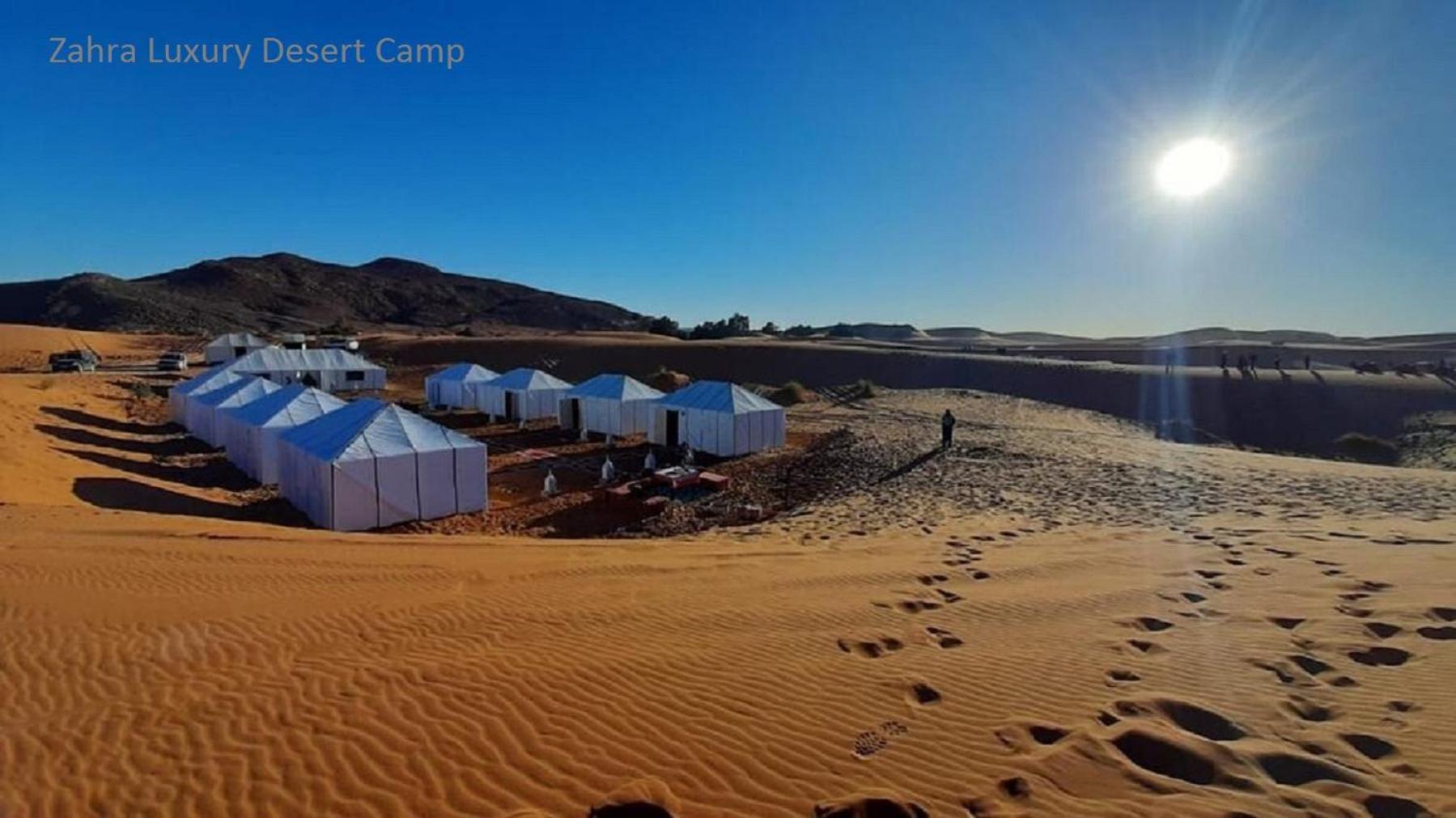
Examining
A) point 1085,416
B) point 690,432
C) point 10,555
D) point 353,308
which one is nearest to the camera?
point 10,555

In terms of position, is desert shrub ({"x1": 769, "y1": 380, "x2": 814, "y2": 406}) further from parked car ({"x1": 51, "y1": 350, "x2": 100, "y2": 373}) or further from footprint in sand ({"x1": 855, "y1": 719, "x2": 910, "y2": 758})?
parked car ({"x1": 51, "y1": 350, "x2": 100, "y2": 373})

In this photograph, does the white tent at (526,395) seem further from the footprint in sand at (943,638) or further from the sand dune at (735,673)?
the footprint in sand at (943,638)

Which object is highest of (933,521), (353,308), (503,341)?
(353,308)

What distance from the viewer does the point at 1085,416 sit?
3462 centimetres

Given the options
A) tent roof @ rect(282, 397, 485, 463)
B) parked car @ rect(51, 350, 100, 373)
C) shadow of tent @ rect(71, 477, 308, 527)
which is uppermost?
parked car @ rect(51, 350, 100, 373)

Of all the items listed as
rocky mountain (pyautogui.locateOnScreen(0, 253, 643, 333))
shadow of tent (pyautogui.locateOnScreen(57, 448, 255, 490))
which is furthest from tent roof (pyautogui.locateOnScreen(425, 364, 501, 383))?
rocky mountain (pyautogui.locateOnScreen(0, 253, 643, 333))

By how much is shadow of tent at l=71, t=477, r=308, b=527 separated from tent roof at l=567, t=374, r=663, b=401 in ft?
39.2

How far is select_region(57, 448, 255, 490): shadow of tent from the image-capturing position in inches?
761

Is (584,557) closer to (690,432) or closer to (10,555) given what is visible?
(10,555)

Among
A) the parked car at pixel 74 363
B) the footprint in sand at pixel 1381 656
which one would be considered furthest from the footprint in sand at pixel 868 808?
the parked car at pixel 74 363

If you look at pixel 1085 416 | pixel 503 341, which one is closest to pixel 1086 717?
pixel 1085 416

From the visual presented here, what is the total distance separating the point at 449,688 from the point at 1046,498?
1284 centimetres

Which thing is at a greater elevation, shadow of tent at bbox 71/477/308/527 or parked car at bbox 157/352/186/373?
parked car at bbox 157/352/186/373

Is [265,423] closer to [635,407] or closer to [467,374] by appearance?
[635,407]
